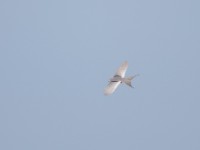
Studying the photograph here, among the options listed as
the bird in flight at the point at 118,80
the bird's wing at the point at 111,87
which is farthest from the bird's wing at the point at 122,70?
the bird's wing at the point at 111,87

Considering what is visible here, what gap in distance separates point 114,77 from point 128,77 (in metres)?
2.55

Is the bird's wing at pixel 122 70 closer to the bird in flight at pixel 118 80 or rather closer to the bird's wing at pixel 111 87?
the bird in flight at pixel 118 80

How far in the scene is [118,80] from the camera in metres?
56.5

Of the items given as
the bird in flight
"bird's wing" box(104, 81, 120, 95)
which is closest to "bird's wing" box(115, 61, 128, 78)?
the bird in flight

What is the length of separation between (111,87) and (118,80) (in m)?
1.48

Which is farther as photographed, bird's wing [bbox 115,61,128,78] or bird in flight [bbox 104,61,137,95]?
bird's wing [bbox 115,61,128,78]

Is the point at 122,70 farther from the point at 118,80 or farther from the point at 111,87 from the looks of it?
the point at 111,87

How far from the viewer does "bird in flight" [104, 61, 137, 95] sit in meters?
55.3

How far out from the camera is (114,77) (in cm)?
5728

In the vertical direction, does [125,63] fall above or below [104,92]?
above

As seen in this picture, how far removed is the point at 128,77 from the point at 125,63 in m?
3.27

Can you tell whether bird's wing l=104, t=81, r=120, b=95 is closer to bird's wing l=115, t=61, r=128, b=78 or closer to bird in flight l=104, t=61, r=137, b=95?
bird in flight l=104, t=61, r=137, b=95

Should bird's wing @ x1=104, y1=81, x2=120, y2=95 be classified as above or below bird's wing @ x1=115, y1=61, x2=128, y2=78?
below

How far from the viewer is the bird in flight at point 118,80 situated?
55.3m
